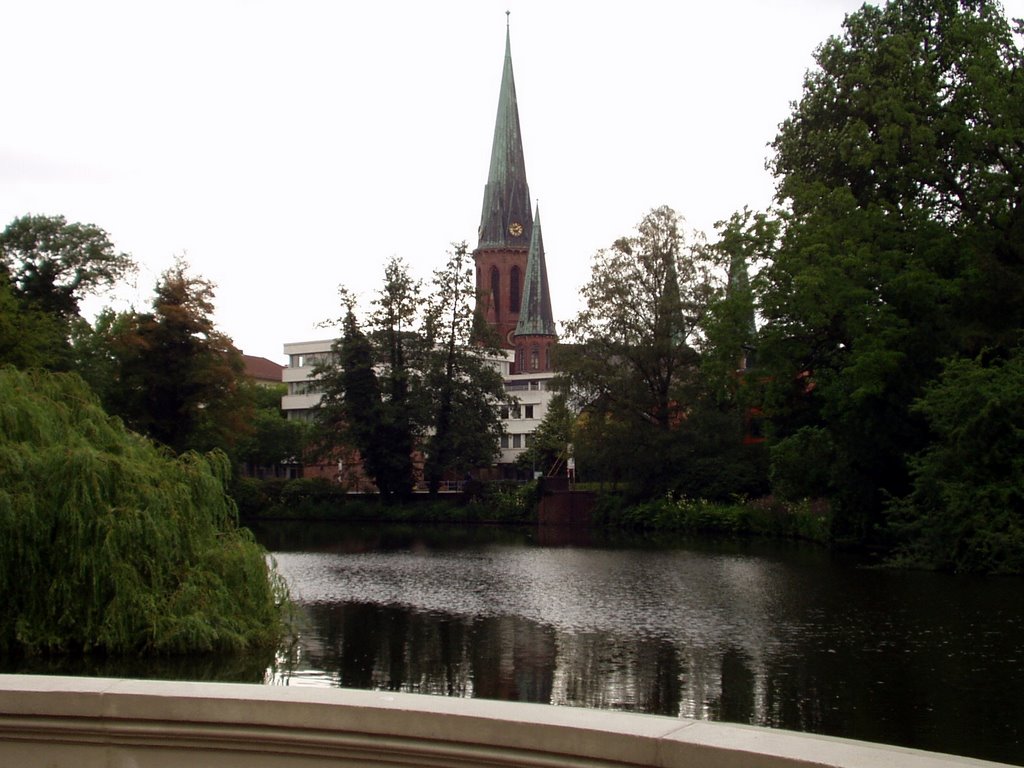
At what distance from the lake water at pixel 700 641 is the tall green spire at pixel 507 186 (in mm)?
91660

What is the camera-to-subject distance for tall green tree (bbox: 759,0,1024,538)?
34.2 m

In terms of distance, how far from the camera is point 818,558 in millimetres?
36562

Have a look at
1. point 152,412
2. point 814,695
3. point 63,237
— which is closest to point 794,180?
point 814,695

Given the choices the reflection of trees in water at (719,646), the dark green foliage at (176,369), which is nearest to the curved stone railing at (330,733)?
the reflection of trees in water at (719,646)

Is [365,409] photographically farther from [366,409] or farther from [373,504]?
[373,504]

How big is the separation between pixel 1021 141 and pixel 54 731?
34369 millimetres

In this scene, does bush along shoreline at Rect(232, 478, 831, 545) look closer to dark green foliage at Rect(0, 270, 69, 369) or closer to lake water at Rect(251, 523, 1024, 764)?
lake water at Rect(251, 523, 1024, 764)

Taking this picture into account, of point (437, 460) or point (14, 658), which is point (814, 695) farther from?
point (437, 460)

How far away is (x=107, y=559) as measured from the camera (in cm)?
1549

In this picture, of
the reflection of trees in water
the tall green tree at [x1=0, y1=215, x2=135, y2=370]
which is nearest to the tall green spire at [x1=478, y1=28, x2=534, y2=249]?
the tall green tree at [x1=0, y1=215, x2=135, y2=370]

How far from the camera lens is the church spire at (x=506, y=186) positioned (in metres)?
121

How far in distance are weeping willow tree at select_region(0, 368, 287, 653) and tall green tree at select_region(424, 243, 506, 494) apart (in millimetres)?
50065

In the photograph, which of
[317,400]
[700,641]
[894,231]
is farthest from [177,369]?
[317,400]

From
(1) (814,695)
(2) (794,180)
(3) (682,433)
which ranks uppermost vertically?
(2) (794,180)
